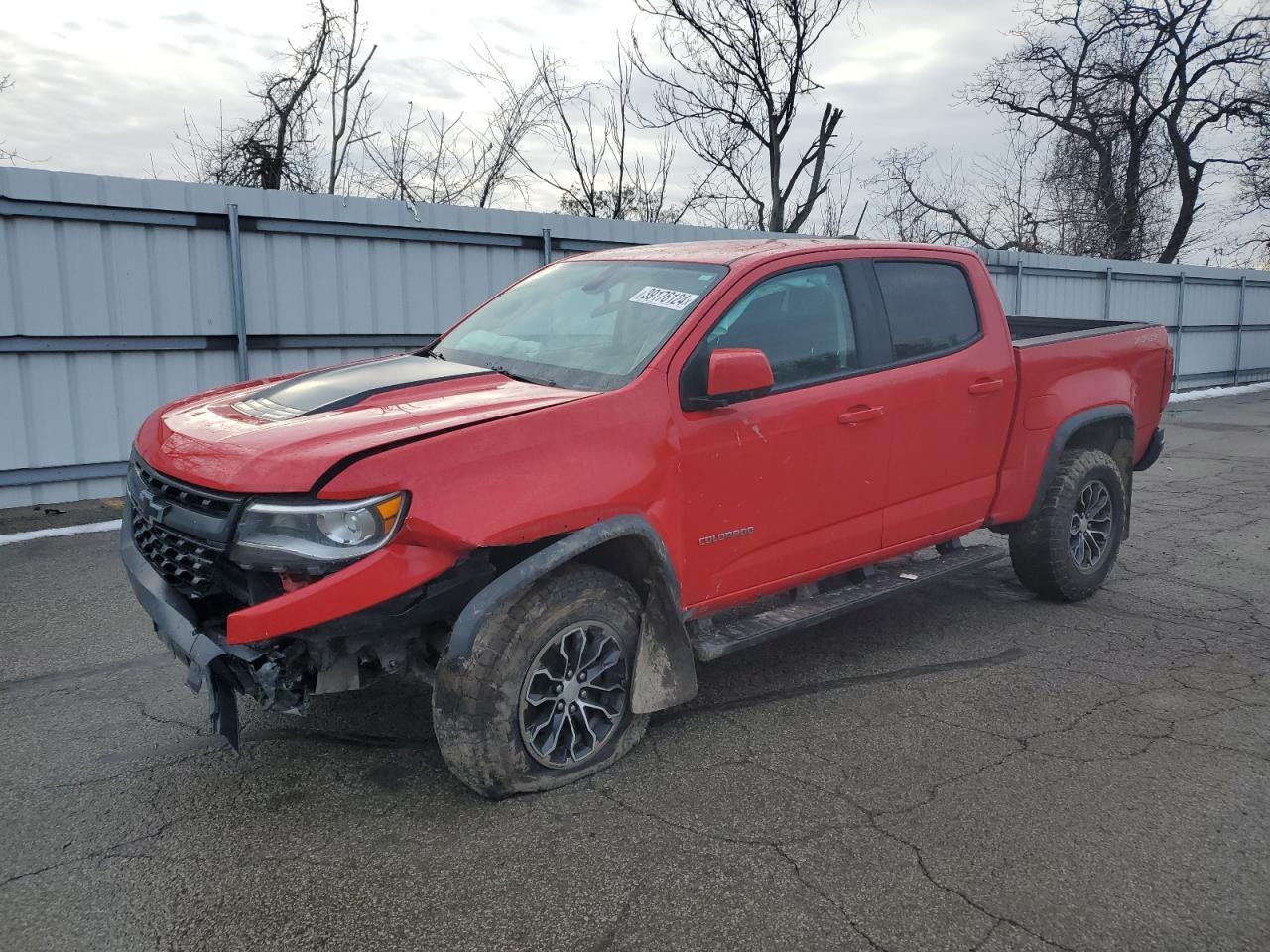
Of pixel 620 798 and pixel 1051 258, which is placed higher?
pixel 1051 258

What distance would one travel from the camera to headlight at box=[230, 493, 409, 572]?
2.88 meters

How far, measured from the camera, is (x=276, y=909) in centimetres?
274

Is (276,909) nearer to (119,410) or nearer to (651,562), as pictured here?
(651,562)

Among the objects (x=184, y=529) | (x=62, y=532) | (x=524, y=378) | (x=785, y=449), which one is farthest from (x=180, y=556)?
(x=62, y=532)

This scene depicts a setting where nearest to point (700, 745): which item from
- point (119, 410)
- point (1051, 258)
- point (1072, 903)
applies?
point (1072, 903)

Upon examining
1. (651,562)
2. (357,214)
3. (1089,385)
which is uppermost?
(357,214)

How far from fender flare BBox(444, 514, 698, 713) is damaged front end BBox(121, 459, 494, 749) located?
103 mm

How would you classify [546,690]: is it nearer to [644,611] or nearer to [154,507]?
[644,611]

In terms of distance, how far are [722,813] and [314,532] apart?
61.8 inches

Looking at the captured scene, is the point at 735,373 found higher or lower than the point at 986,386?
higher

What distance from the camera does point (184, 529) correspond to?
3.12m

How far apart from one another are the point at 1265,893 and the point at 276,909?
2746 millimetres

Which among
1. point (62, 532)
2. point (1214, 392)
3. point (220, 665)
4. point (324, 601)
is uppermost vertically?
point (324, 601)

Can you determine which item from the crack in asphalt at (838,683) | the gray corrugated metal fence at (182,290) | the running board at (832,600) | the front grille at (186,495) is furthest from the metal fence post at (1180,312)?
the front grille at (186,495)
